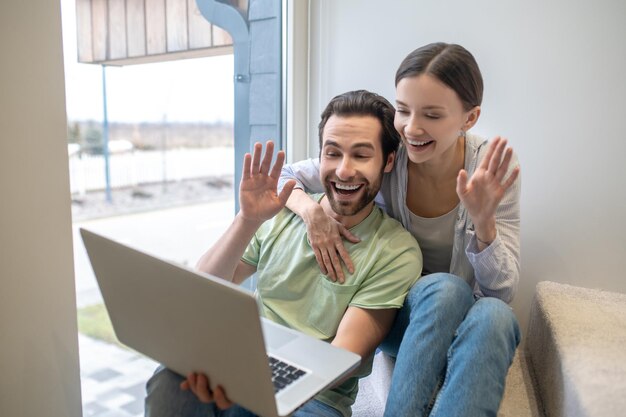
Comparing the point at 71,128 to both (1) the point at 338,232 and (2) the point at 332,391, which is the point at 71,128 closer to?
(1) the point at 338,232

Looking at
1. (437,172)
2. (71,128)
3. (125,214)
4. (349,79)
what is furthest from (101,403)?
(349,79)

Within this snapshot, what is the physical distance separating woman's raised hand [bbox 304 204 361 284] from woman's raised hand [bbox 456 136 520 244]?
30 centimetres

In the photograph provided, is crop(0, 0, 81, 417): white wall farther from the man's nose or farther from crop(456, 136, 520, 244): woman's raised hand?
crop(456, 136, 520, 244): woman's raised hand

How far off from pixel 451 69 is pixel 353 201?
0.38 meters

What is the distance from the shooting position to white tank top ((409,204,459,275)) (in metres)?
1.41

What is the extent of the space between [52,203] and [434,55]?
91cm

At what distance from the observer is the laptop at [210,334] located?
0.78 meters

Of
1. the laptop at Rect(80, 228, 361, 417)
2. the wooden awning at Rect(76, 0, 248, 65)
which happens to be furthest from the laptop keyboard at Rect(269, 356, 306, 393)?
the wooden awning at Rect(76, 0, 248, 65)

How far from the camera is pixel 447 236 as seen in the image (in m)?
1.42

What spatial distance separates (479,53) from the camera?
1629mm

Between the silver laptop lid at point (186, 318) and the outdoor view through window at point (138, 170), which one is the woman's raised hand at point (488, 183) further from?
the outdoor view through window at point (138, 170)

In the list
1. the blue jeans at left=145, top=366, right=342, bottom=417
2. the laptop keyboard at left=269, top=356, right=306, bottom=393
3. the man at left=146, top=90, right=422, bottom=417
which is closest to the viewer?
the laptop keyboard at left=269, top=356, right=306, bottom=393

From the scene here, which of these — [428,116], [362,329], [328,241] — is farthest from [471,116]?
[362,329]

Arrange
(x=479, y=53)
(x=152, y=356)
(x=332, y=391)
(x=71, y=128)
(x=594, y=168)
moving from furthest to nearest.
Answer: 1. (x=479, y=53)
2. (x=594, y=168)
3. (x=71, y=128)
4. (x=332, y=391)
5. (x=152, y=356)
